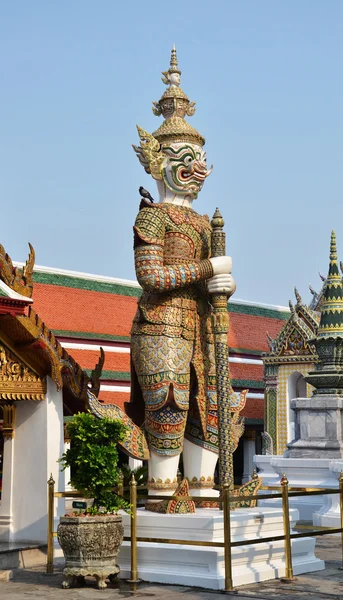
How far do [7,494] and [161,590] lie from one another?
2467 mm

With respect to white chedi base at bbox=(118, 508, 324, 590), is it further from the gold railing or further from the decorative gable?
the decorative gable

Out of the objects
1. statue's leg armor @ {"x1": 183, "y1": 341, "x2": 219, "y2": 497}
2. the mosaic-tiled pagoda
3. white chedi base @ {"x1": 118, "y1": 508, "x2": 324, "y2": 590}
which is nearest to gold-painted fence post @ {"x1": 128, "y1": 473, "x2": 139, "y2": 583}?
white chedi base @ {"x1": 118, "y1": 508, "x2": 324, "y2": 590}

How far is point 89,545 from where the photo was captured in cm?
712

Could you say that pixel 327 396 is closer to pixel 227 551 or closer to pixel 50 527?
pixel 50 527

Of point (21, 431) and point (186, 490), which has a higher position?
point (21, 431)

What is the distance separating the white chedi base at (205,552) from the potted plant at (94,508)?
1.26ft

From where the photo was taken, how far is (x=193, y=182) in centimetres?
864

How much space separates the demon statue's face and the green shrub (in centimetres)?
239

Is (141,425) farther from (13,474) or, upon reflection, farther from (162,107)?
(162,107)

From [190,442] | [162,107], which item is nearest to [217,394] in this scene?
[190,442]

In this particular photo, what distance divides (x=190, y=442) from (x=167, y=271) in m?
1.63

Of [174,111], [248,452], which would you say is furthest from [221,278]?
[248,452]

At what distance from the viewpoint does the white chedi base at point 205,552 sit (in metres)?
7.30

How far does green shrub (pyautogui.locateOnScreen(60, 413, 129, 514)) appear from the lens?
732cm
